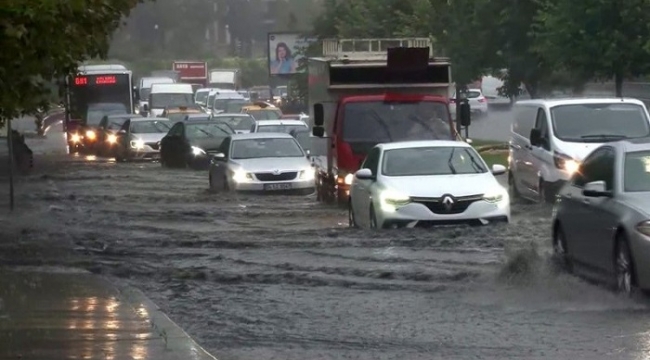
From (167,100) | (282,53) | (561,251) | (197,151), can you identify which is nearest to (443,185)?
(561,251)

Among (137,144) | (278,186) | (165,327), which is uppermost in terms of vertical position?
(165,327)

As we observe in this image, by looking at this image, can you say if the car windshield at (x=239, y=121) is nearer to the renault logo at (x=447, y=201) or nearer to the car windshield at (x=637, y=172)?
the renault logo at (x=447, y=201)

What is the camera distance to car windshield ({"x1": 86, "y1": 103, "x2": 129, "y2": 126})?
184 feet

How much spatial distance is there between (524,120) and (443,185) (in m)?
7.01

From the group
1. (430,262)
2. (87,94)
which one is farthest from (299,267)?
(87,94)

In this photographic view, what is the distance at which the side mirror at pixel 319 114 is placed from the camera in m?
25.1

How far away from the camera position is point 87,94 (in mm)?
57969

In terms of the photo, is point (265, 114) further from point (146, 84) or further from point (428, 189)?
point (428, 189)

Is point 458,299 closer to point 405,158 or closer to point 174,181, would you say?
point 405,158

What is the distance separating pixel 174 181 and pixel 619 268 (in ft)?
75.0

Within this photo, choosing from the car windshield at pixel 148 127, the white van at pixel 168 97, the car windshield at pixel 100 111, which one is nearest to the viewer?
the car windshield at pixel 148 127

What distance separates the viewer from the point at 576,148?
22828mm

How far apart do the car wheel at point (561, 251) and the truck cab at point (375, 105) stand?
29.6ft

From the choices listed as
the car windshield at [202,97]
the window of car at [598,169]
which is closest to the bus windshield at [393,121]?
the window of car at [598,169]
